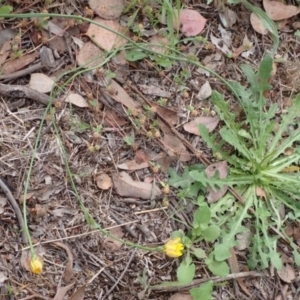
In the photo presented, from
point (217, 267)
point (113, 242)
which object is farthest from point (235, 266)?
point (113, 242)

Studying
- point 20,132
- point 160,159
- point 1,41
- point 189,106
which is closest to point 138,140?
point 160,159

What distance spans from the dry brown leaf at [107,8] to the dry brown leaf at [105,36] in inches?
0.9

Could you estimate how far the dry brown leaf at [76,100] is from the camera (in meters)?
2.13

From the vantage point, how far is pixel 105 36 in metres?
2.23

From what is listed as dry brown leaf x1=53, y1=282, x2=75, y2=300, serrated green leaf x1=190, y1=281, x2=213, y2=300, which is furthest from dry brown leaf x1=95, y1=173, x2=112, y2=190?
serrated green leaf x1=190, y1=281, x2=213, y2=300

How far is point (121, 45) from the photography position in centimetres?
223

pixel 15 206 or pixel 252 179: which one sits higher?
pixel 15 206

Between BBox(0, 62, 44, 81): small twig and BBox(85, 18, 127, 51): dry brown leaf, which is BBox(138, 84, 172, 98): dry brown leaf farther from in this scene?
BBox(0, 62, 44, 81): small twig

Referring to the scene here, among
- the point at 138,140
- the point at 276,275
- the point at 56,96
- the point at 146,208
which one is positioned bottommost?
the point at 276,275

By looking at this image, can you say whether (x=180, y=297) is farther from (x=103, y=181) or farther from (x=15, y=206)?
(x=15, y=206)

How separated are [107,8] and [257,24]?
616mm

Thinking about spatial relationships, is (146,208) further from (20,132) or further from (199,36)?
(199,36)

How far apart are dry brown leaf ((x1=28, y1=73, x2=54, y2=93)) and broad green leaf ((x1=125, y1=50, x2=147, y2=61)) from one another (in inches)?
11.7

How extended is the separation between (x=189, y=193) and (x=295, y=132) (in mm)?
490
